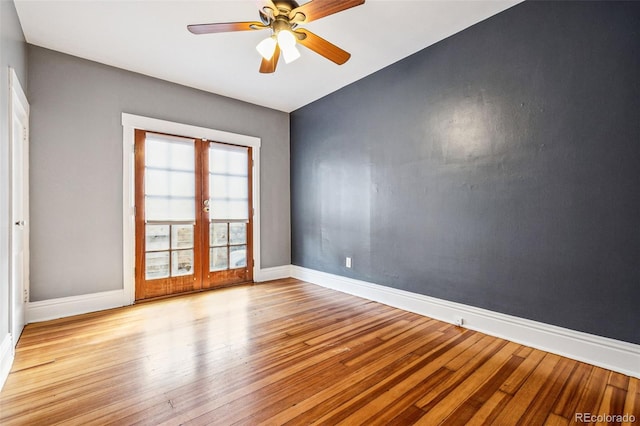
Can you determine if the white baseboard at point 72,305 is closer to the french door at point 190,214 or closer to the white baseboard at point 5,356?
the french door at point 190,214

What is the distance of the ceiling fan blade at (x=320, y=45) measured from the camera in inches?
85.1

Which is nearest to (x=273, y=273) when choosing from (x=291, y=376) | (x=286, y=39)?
Answer: (x=291, y=376)

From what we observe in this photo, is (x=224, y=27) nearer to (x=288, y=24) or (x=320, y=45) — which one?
(x=288, y=24)

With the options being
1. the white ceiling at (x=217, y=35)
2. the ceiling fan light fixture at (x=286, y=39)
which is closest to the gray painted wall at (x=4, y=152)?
the white ceiling at (x=217, y=35)

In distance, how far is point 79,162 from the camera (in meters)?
3.08

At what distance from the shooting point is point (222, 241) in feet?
13.4

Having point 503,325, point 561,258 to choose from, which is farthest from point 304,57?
point 503,325

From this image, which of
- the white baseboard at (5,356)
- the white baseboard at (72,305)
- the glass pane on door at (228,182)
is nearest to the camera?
the white baseboard at (5,356)

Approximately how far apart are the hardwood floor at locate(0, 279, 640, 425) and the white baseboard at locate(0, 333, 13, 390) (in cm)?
5

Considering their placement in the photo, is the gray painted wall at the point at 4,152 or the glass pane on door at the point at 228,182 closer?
the gray painted wall at the point at 4,152

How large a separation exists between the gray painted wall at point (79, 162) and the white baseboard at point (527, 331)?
3.06 meters

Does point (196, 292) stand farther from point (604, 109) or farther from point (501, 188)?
point (604, 109)

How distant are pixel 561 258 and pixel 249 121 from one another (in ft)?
13.0

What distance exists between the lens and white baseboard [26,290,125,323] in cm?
282
